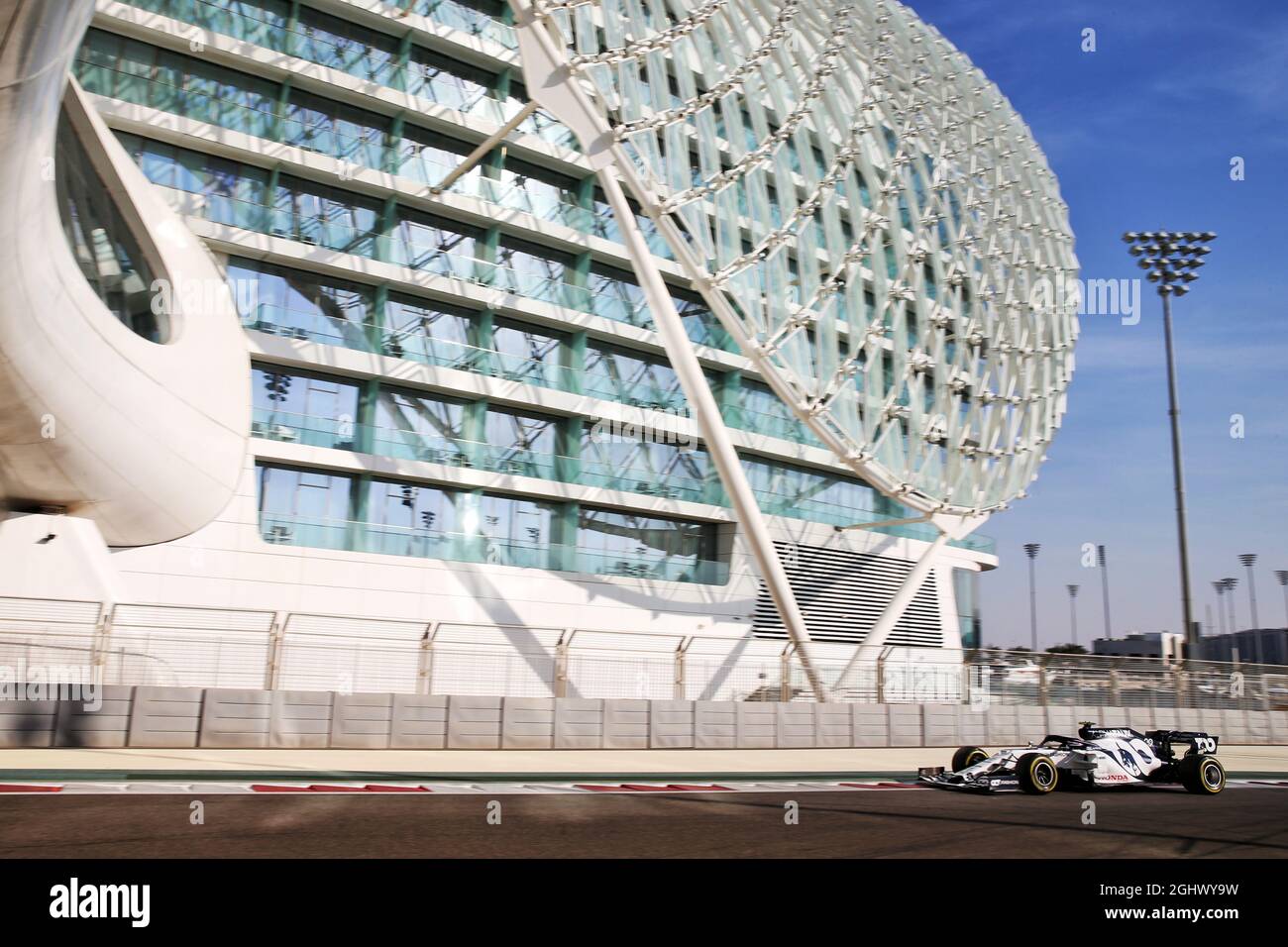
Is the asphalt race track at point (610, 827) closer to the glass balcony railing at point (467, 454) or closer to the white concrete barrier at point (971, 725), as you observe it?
the white concrete barrier at point (971, 725)

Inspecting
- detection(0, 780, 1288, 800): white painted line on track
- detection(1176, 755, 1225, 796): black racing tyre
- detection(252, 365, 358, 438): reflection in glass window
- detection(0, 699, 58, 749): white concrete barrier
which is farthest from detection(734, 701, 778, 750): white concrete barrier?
detection(252, 365, 358, 438): reflection in glass window

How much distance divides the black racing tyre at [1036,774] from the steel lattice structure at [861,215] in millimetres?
19588

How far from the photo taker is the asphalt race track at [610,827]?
7.04 m

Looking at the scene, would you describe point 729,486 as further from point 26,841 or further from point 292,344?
point 26,841

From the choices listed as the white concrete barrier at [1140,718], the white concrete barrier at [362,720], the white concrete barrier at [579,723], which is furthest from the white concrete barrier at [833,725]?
the white concrete barrier at [362,720]

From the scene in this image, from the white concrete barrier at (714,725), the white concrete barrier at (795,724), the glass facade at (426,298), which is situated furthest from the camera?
the glass facade at (426,298)

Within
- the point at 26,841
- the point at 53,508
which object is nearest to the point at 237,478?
the point at 53,508

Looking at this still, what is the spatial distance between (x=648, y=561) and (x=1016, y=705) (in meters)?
14.9

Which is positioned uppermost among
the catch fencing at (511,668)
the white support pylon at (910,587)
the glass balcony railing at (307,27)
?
the glass balcony railing at (307,27)

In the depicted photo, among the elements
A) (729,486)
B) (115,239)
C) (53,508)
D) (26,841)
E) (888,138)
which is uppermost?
(888,138)

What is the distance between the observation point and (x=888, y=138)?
1479 inches

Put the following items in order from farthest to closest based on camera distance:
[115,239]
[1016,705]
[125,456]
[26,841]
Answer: [1016,705]
[115,239]
[125,456]
[26,841]

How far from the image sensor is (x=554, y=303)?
121 ft
